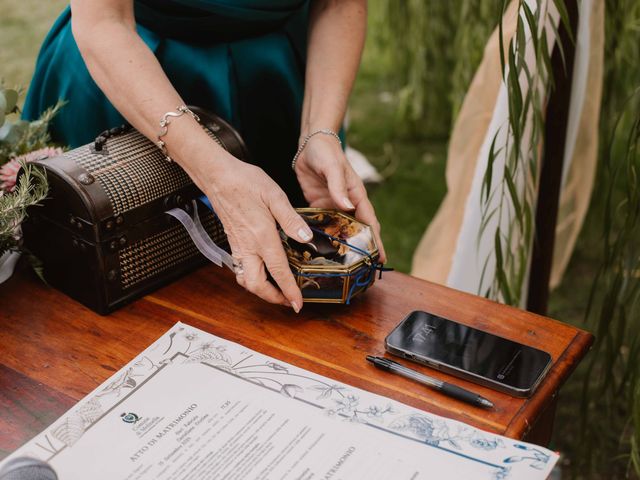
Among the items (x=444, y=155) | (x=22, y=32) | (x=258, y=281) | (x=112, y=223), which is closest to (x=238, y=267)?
(x=258, y=281)

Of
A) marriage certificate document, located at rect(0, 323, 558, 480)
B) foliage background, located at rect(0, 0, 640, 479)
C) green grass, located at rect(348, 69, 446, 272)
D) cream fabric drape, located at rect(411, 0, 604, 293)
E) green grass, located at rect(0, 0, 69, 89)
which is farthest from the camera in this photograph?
green grass, located at rect(0, 0, 69, 89)

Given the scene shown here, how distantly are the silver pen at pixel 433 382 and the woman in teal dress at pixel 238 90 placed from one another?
6.0 inches

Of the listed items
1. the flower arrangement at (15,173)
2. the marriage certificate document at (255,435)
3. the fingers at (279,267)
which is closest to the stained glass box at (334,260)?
the fingers at (279,267)

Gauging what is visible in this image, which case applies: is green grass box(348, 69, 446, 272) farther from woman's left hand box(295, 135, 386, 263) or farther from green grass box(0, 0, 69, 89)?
green grass box(0, 0, 69, 89)

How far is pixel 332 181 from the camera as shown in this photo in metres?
1.15

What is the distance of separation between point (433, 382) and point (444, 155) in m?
2.49

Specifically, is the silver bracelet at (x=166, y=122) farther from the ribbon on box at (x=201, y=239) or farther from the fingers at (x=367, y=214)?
the fingers at (x=367, y=214)

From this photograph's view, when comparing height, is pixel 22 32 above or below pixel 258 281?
below

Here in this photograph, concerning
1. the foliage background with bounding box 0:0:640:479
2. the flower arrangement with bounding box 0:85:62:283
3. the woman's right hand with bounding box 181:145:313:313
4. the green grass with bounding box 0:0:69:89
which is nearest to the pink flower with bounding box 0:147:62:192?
the flower arrangement with bounding box 0:85:62:283

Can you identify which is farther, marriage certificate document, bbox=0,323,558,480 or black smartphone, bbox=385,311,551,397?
black smartphone, bbox=385,311,551,397

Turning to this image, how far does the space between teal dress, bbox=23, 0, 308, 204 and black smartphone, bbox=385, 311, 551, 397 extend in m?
0.59

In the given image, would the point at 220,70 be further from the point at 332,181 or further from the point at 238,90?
the point at 332,181

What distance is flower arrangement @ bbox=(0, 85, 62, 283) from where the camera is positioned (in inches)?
40.9

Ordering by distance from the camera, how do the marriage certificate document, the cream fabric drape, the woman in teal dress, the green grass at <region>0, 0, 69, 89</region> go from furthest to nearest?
the green grass at <region>0, 0, 69, 89</region> → the cream fabric drape → the woman in teal dress → the marriage certificate document
